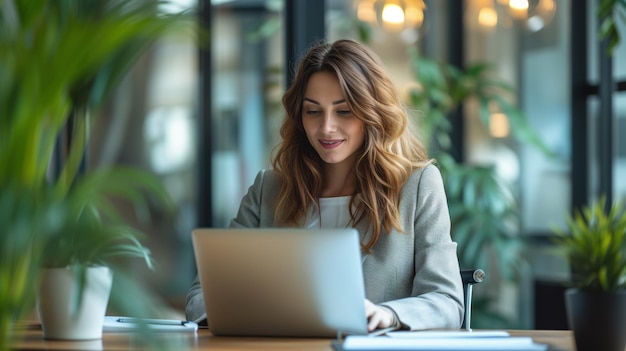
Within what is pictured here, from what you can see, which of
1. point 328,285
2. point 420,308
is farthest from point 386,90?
point 328,285

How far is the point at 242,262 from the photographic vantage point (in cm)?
213

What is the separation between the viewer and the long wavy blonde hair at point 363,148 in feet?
9.20

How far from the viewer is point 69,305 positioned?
208 cm

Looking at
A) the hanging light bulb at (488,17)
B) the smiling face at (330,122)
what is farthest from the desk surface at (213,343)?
the hanging light bulb at (488,17)

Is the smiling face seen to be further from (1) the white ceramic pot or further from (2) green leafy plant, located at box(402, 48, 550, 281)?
(2) green leafy plant, located at box(402, 48, 550, 281)

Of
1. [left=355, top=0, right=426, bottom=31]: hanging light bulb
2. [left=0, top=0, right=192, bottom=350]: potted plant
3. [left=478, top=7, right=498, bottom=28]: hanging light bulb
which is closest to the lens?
[left=0, top=0, right=192, bottom=350]: potted plant

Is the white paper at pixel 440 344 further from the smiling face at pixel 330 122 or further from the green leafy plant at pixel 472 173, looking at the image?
the green leafy plant at pixel 472 173

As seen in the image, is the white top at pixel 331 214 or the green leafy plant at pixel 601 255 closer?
the green leafy plant at pixel 601 255

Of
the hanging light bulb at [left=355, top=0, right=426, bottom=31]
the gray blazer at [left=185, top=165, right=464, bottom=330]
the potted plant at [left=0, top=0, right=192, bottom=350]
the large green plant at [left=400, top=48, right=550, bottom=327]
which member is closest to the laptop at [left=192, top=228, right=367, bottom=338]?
the gray blazer at [left=185, top=165, right=464, bottom=330]

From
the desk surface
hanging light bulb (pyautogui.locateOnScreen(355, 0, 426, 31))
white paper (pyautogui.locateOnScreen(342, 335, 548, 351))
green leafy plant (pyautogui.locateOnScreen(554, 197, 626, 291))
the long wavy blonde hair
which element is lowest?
the desk surface

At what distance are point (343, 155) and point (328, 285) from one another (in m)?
0.78

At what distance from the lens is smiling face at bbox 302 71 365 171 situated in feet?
9.21

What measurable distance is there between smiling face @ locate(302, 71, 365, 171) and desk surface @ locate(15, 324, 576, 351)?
2.46 ft

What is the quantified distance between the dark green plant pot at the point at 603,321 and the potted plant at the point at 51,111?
885 mm
